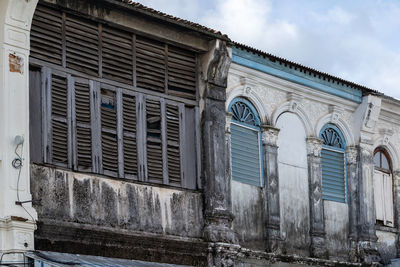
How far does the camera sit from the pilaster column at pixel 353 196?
59.6 ft

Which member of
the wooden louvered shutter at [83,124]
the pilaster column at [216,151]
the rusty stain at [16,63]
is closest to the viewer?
the rusty stain at [16,63]

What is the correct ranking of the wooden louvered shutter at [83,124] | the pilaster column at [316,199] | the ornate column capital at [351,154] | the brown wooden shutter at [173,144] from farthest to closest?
the ornate column capital at [351,154], the pilaster column at [316,199], the brown wooden shutter at [173,144], the wooden louvered shutter at [83,124]

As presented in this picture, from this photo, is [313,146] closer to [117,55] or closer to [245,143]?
[245,143]

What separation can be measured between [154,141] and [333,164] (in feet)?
15.5

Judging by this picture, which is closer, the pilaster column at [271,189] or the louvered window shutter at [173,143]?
the louvered window shutter at [173,143]

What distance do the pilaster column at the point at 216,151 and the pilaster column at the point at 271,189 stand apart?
3.63 feet

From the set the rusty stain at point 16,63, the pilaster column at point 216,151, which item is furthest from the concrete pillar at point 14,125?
the pilaster column at point 216,151

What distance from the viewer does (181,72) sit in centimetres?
1538

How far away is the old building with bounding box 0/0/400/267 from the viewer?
1278 centimetres

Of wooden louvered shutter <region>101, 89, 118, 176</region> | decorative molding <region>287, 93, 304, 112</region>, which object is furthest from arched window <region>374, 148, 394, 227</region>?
wooden louvered shutter <region>101, 89, 118, 176</region>

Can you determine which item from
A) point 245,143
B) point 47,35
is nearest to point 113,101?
point 47,35

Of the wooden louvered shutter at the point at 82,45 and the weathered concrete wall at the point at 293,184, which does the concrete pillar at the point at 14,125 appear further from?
A: the weathered concrete wall at the point at 293,184

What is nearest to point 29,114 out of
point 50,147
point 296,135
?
point 50,147

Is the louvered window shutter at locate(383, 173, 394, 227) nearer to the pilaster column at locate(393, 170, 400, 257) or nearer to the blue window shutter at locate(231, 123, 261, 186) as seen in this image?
the pilaster column at locate(393, 170, 400, 257)
